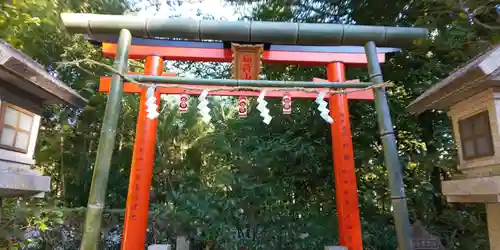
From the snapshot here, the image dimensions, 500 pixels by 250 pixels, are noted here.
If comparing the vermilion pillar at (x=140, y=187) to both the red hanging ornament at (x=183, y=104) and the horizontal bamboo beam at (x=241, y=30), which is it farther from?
the horizontal bamboo beam at (x=241, y=30)

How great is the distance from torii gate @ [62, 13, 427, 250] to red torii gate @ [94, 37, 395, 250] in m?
0.01

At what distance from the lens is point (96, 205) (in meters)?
3.18

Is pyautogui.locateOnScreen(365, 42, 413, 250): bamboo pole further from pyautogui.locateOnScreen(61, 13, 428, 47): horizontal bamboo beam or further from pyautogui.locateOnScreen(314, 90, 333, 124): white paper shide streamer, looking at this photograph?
pyautogui.locateOnScreen(314, 90, 333, 124): white paper shide streamer

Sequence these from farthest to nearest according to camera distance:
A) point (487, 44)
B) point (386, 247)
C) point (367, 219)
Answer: point (367, 219)
point (386, 247)
point (487, 44)

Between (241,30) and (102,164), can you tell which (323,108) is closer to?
(241,30)

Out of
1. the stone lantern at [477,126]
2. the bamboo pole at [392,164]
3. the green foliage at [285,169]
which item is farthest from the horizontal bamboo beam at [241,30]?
the green foliage at [285,169]

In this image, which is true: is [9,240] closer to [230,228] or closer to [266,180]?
[230,228]

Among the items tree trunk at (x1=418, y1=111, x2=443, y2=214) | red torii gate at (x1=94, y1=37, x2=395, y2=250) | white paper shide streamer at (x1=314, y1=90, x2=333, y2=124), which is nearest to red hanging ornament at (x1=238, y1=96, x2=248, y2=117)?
red torii gate at (x1=94, y1=37, x2=395, y2=250)

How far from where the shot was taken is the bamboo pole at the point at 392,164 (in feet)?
10.9

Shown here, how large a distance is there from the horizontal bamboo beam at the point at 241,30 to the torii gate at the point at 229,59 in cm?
1

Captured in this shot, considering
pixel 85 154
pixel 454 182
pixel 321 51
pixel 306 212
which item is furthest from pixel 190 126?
pixel 454 182

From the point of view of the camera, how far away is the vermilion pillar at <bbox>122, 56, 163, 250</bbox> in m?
4.65

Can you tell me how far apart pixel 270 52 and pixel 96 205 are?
333cm

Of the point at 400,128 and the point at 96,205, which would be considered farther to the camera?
the point at 400,128
